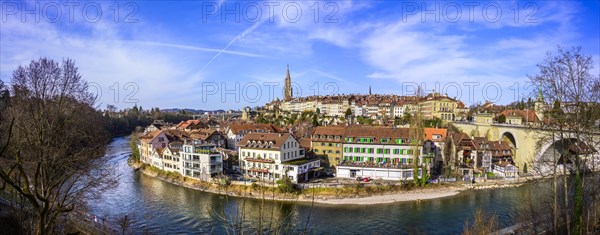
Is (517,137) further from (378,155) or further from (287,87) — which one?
(287,87)

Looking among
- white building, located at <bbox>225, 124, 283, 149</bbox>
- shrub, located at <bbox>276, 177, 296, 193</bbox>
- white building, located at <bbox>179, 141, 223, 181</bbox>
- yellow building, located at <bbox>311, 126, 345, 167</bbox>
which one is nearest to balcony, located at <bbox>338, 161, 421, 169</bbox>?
yellow building, located at <bbox>311, 126, 345, 167</bbox>

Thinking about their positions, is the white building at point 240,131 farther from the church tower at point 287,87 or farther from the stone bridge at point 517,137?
the church tower at point 287,87

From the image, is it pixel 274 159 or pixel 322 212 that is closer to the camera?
pixel 322 212

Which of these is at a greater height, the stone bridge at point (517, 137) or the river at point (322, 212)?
the stone bridge at point (517, 137)

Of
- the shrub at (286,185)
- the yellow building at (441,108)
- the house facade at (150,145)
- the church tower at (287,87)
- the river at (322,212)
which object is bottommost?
the river at (322,212)

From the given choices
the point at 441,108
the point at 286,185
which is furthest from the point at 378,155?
the point at 441,108

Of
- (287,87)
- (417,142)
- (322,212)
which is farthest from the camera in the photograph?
(287,87)

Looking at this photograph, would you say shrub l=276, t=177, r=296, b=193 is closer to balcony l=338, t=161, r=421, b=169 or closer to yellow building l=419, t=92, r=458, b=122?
balcony l=338, t=161, r=421, b=169

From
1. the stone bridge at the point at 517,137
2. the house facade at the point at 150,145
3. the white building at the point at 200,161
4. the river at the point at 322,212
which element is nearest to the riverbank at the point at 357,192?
the river at the point at 322,212

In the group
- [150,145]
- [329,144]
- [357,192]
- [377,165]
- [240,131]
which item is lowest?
[357,192]
